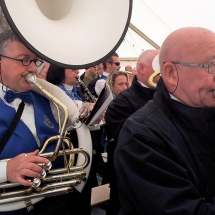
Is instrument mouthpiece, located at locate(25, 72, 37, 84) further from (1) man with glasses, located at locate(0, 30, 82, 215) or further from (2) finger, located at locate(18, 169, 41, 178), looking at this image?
(2) finger, located at locate(18, 169, 41, 178)

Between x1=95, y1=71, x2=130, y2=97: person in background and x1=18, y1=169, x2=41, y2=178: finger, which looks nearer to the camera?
x1=18, y1=169, x2=41, y2=178: finger

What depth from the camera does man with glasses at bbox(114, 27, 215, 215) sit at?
73 centimetres

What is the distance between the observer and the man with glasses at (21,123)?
3.00 feet

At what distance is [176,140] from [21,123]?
1.77 ft

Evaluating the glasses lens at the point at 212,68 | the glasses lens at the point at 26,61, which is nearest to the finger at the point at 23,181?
the glasses lens at the point at 26,61

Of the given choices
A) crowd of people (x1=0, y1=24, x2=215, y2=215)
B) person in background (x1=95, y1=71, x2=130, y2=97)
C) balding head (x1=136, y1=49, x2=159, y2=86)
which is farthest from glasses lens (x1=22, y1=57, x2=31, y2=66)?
person in background (x1=95, y1=71, x2=130, y2=97)

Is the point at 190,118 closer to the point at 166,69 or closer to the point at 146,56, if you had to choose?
the point at 166,69

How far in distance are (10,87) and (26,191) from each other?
1.23 ft

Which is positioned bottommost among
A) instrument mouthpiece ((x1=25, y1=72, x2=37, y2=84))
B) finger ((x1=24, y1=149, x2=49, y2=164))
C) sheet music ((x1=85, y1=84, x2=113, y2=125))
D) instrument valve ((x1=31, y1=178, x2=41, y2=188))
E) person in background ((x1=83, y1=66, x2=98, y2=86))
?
person in background ((x1=83, y1=66, x2=98, y2=86))

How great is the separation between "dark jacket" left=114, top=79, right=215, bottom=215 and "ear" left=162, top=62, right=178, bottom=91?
0.03 m

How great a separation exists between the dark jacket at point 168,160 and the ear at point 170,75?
0.03 m

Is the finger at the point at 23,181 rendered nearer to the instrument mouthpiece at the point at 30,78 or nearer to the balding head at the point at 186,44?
the instrument mouthpiece at the point at 30,78

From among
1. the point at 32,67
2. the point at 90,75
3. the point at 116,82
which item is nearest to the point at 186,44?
the point at 32,67

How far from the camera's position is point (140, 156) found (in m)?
0.76
